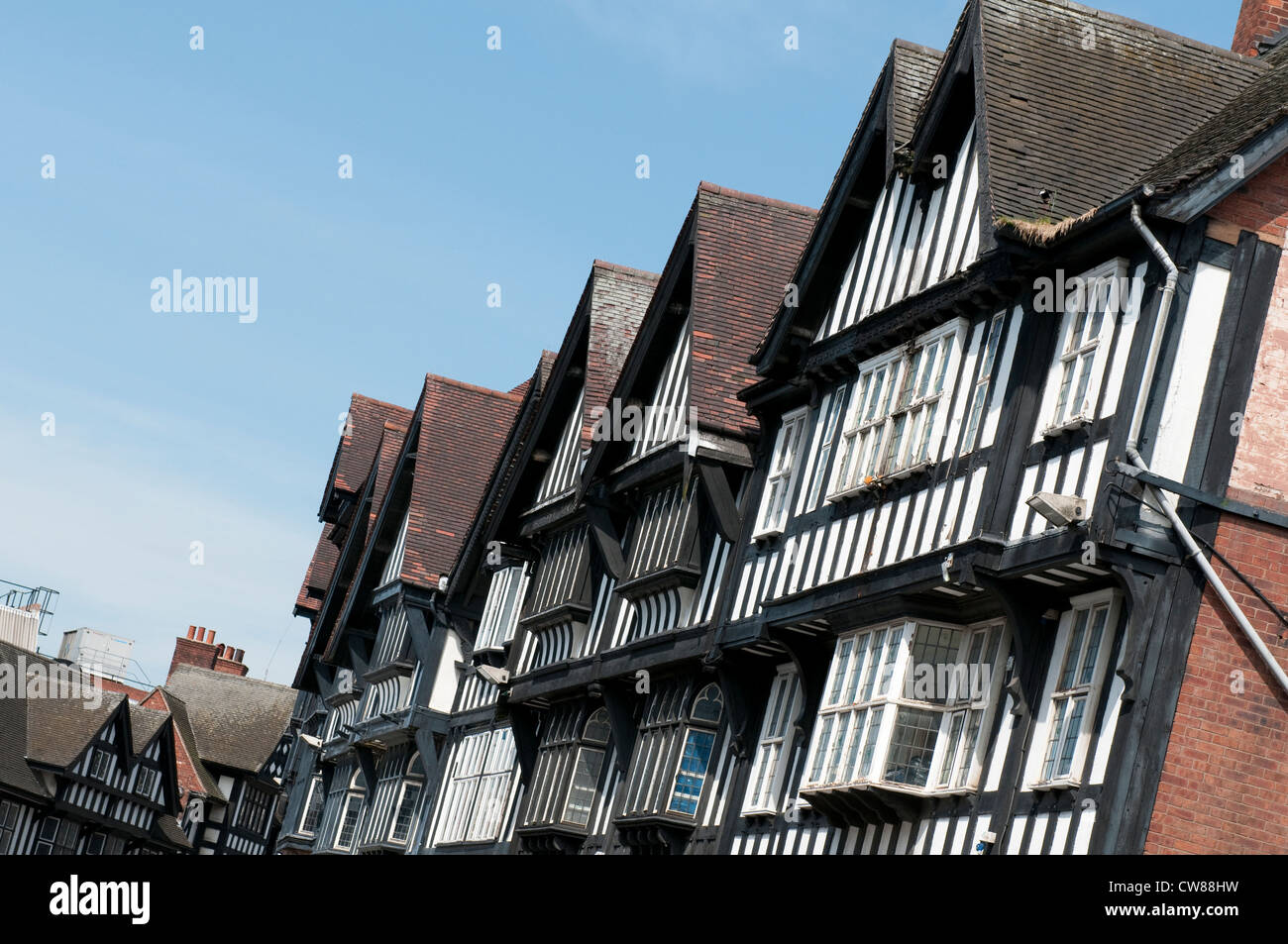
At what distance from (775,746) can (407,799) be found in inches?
688

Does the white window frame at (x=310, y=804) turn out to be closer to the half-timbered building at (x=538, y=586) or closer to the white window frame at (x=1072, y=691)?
the half-timbered building at (x=538, y=586)

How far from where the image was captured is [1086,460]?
598 inches

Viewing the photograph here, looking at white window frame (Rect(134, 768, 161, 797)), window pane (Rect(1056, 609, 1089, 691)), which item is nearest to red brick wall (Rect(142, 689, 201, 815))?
white window frame (Rect(134, 768, 161, 797))

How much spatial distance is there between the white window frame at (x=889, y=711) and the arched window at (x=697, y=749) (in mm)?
3993

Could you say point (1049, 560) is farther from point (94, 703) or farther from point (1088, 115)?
point (94, 703)

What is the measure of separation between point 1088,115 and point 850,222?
4270mm

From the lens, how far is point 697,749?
75.3ft

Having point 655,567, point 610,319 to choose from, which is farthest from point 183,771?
point 655,567

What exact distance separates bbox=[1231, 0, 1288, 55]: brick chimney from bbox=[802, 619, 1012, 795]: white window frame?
7.92 meters

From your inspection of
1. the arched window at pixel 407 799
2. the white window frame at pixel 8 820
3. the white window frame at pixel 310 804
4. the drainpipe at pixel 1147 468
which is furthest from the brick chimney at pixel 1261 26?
the white window frame at pixel 8 820

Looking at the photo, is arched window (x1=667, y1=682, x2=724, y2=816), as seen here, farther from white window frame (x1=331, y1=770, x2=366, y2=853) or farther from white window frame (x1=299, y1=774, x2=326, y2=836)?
white window frame (x1=299, y1=774, x2=326, y2=836)

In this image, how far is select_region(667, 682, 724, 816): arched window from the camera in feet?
74.2
